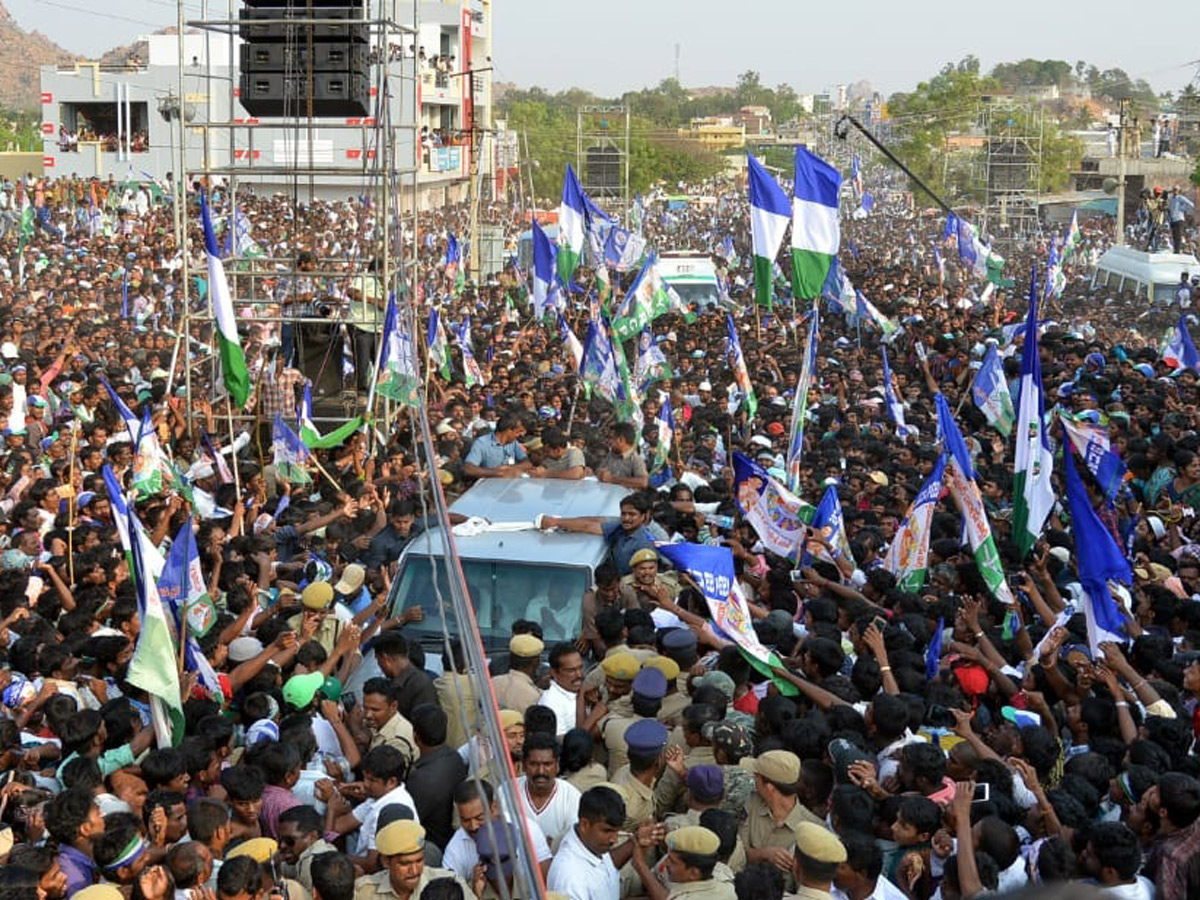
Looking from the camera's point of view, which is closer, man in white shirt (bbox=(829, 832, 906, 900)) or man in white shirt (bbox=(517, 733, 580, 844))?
man in white shirt (bbox=(829, 832, 906, 900))

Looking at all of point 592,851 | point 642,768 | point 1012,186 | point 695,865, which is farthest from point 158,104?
point 695,865

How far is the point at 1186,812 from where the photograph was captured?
16.3ft

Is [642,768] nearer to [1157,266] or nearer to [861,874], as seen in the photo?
[861,874]

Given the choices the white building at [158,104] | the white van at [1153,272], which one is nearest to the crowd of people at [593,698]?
the white van at [1153,272]

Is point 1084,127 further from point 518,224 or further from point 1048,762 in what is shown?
point 1048,762

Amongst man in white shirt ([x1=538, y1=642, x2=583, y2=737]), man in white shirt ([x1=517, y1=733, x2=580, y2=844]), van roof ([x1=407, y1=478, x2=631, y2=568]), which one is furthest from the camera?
van roof ([x1=407, y1=478, x2=631, y2=568])

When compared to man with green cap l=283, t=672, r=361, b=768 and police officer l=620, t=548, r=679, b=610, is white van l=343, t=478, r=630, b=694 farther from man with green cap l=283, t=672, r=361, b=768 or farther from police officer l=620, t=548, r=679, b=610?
man with green cap l=283, t=672, r=361, b=768

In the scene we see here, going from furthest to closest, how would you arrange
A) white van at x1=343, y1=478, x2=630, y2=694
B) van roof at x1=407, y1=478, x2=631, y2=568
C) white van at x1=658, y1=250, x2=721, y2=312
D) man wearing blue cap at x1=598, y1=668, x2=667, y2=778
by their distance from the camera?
white van at x1=658, y1=250, x2=721, y2=312 → van roof at x1=407, y1=478, x2=631, y2=568 → white van at x1=343, y1=478, x2=630, y2=694 → man wearing blue cap at x1=598, y1=668, x2=667, y2=778

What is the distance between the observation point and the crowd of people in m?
4.85

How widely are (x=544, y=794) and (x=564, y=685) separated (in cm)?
115

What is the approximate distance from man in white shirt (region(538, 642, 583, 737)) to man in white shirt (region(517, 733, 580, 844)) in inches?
33.8

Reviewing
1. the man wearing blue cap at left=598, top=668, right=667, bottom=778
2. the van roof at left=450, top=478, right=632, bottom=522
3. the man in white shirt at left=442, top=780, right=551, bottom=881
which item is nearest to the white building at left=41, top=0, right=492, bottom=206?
the van roof at left=450, top=478, right=632, bottom=522

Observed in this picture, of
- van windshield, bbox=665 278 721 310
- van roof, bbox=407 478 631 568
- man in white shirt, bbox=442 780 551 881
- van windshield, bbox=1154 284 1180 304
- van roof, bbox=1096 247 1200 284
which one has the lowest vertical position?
man in white shirt, bbox=442 780 551 881

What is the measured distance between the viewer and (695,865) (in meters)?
4.66
